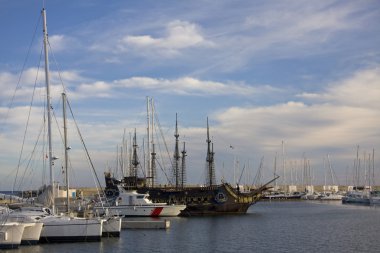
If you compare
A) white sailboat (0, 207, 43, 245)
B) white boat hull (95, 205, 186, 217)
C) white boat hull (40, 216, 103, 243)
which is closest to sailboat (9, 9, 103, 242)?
white boat hull (40, 216, 103, 243)

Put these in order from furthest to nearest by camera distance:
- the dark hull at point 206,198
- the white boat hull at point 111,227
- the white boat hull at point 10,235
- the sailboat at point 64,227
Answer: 1. the dark hull at point 206,198
2. the white boat hull at point 111,227
3. the sailboat at point 64,227
4. the white boat hull at point 10,235

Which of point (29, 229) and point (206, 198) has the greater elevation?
point (206, 198)

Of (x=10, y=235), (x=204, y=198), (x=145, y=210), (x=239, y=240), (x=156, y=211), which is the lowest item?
(x=239, y=240)

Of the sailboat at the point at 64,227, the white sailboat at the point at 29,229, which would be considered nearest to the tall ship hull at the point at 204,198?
the sailboat at the point at 64,227

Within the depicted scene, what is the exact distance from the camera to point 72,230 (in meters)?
38.1

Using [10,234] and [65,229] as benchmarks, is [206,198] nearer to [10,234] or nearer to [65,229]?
[65,229]

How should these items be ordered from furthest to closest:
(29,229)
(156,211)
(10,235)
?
(156,211) < (29,229) < (10,235)

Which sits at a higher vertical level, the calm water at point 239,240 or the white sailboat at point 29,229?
the white sailboat at point 29,229

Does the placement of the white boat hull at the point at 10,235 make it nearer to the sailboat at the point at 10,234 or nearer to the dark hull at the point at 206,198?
the sailboat at the point at 10,234

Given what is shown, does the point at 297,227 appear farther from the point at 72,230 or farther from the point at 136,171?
the point at 136,171

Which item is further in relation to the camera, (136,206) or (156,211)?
(156,211)

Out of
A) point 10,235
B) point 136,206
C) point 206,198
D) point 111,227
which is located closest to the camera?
point 10,235

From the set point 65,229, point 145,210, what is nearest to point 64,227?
point 65,229

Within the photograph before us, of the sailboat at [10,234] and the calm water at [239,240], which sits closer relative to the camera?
the sailboat at [10,234]
